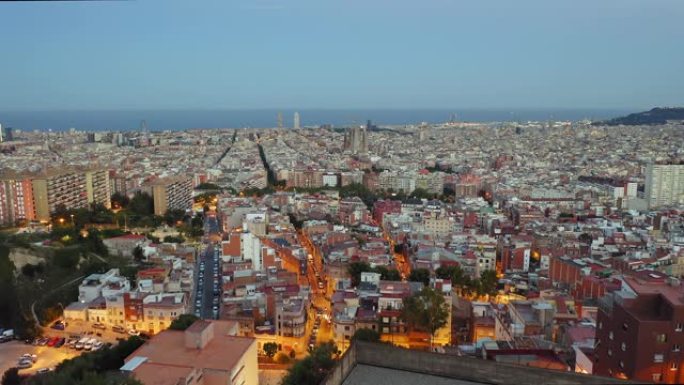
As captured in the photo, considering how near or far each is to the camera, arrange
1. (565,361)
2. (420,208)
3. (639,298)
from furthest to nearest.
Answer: (420,208) < (565,361) < (639,298)

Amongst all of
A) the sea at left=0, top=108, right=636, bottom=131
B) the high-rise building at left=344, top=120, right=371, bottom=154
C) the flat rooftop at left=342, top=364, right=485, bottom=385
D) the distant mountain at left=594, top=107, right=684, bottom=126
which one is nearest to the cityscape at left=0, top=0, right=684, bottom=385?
the flat rooftop at left=342, top=364, right=485, bottom=385


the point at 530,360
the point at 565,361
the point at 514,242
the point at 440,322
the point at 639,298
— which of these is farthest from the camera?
the point at 514,242

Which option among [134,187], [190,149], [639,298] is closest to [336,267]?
[639,298]

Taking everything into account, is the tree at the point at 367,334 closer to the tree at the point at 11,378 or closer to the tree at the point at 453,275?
the tree at the point at 453,275

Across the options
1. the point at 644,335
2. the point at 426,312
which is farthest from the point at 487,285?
the point at 644,335

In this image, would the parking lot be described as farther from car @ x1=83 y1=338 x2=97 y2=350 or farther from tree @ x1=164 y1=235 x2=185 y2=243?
tree @ x1=164 y1=235 x2=185 y2=243

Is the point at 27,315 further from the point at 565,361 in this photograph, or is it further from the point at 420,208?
the point at 420,208

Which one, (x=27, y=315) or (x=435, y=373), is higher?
(x=435, y=373)

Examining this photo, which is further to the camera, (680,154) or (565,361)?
(680,154)
